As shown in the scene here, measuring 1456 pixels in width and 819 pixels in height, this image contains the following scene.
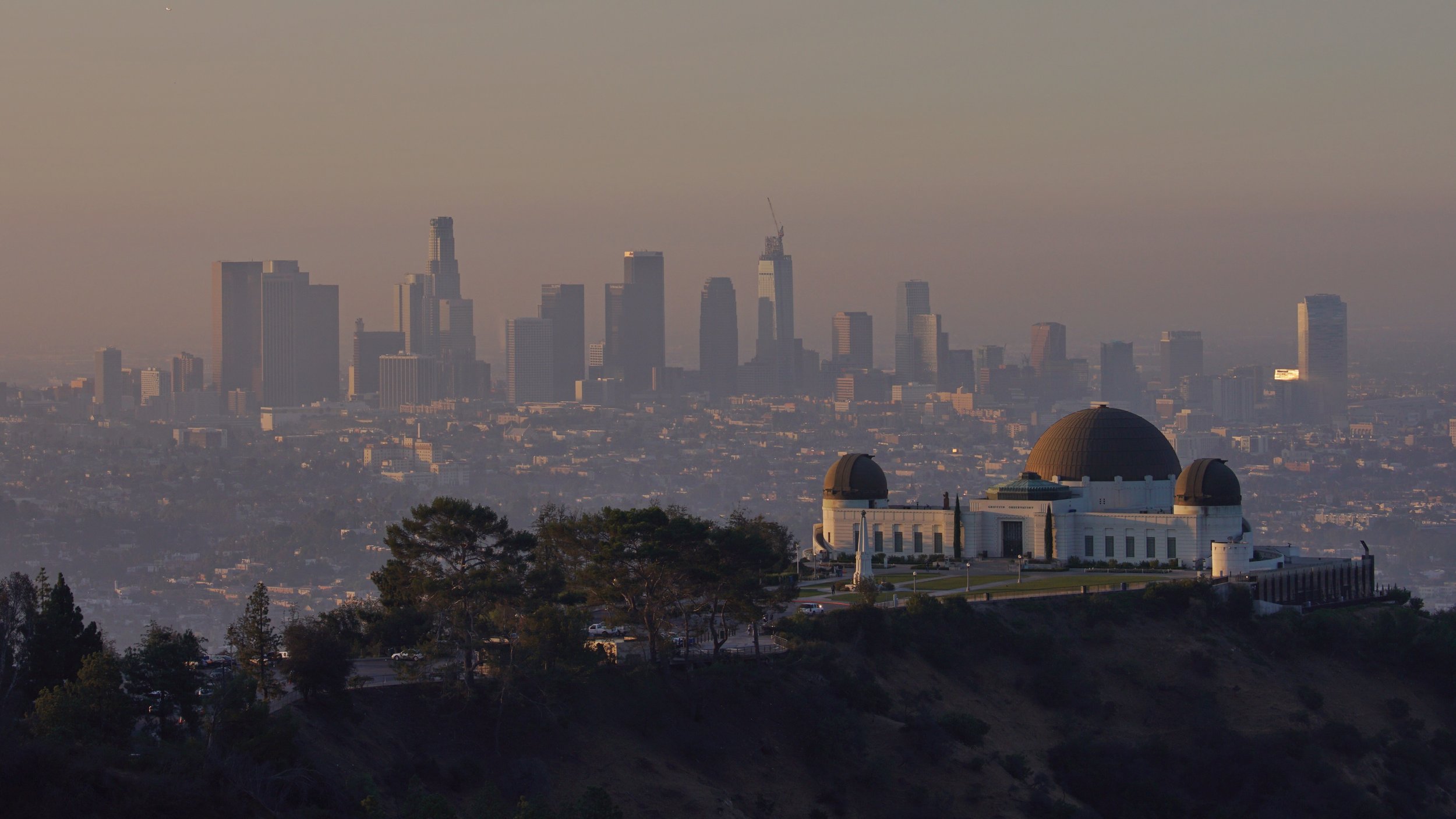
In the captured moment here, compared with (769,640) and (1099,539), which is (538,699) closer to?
(769,640)

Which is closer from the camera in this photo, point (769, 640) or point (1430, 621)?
point (769, 640)

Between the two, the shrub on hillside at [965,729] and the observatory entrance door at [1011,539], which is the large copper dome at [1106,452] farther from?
the shrub on hillside at [965,729]

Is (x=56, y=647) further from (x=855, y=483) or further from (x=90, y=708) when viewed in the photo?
(x=855, y=483)

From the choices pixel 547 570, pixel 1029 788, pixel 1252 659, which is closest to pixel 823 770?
pixel 1029 788

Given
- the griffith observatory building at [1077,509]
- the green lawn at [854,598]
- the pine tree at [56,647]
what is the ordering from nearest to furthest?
1. the pine tree at [56,647]
2. the green lawn at [854,598]
3. the griffith observatory building at [1077,509]

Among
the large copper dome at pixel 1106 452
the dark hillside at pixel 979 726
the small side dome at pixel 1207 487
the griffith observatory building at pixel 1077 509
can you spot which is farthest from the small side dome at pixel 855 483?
the dark hillside at pixel 979 726

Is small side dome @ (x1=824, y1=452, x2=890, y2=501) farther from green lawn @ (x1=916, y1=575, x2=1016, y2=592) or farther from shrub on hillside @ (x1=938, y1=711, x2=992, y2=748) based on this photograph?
shrub on hillside @ (x1=938, y1=711, x2=992, y2=748)
